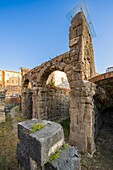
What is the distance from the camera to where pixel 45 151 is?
1.34 metres

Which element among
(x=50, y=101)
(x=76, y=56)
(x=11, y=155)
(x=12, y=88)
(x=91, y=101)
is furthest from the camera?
(x=12, y=88)

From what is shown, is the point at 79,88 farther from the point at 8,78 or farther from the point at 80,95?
the point at 8,78

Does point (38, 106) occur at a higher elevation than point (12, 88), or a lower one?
lower

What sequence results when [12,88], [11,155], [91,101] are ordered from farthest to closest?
[12,88], [91,101], [11,155]

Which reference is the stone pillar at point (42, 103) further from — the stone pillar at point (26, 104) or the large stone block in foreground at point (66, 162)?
the large stone block in foreground at point (66, 162)

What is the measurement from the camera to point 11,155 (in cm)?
305

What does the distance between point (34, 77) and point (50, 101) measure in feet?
7.53

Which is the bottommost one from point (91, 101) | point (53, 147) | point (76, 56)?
point (53, 147)

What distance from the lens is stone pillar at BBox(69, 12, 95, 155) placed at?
3.49 metres

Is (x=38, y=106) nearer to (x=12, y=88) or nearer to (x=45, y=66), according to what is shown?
(x=45, y=66)

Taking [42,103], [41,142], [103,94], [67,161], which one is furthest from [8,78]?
[67,161]

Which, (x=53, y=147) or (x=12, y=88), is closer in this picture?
(x=53, y=147)

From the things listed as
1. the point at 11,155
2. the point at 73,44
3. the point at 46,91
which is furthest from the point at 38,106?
the point at 73,44

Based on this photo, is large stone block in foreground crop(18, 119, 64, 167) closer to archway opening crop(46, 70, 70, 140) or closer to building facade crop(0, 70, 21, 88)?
archway opening crop(46, 70, 70, 140)
